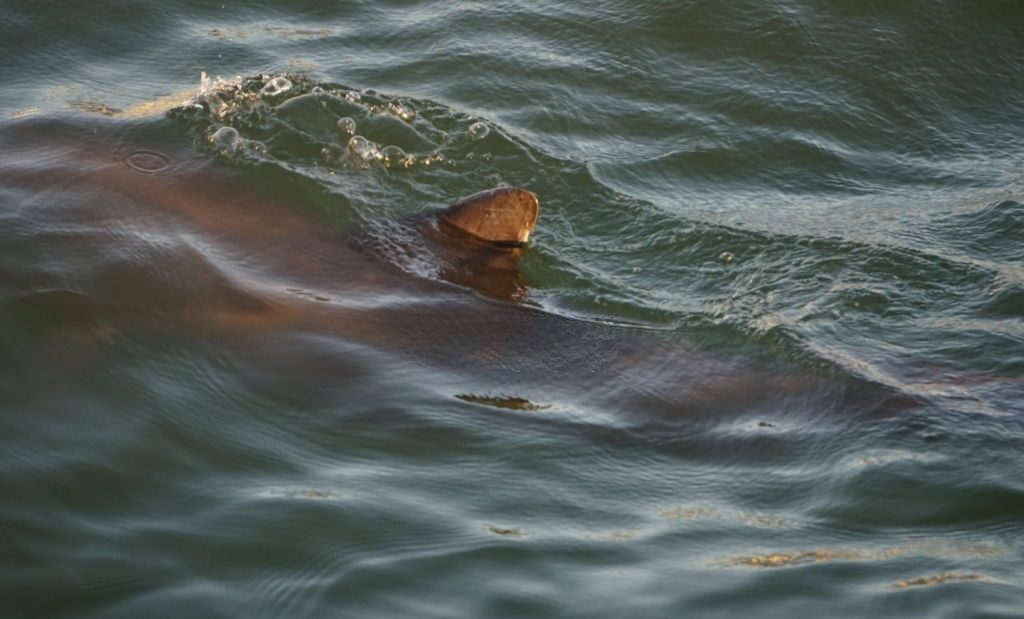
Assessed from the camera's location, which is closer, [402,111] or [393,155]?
[393,155]

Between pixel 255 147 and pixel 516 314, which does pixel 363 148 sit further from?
pixel 516 314

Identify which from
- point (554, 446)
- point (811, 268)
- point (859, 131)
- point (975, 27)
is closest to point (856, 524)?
point (554, 446)

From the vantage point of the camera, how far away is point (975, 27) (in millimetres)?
7746

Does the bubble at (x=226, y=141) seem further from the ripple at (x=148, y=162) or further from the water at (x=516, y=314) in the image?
the ripple at (x=148, y=162)

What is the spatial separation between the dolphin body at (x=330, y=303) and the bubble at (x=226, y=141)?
46 centimetres

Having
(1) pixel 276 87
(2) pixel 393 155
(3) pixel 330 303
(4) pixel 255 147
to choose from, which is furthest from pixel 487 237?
(1) pixel 276 87

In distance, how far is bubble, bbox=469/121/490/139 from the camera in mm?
6656

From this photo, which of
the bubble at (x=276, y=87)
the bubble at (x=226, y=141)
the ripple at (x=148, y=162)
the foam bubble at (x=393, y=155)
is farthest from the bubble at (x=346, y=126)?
the ripple at (x=148, y=162)

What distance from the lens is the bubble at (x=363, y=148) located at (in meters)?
6.41

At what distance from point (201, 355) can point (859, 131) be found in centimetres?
372

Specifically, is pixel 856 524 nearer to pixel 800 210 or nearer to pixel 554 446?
pixel 554 446

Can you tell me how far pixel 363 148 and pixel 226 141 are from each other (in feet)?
2.01

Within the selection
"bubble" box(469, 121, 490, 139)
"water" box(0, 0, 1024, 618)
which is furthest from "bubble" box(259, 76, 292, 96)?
"bubble" box(469, 121, 490, 139)

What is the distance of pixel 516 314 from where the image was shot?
507 centimetres
